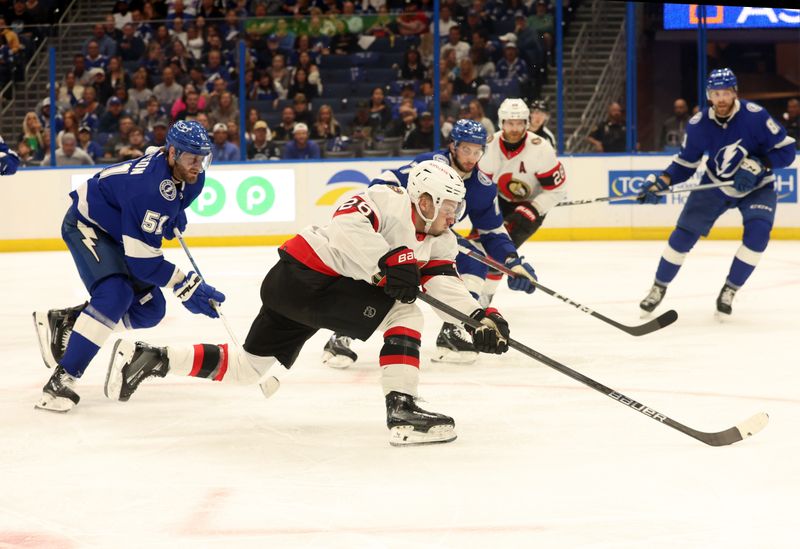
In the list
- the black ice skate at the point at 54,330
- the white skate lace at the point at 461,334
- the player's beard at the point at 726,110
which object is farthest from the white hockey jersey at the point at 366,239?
the player's beard at the point at 726,110

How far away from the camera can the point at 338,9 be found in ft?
34.9

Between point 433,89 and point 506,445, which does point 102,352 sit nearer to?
point 506,445

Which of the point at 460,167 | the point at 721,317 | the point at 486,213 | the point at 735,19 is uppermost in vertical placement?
the point at 735,19

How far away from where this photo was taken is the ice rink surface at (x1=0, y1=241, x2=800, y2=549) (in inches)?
91.4

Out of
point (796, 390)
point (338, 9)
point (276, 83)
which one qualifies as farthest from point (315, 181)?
point (796, 390)

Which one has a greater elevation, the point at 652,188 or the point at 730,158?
the point at 730,158

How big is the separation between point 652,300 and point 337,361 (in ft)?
6.04

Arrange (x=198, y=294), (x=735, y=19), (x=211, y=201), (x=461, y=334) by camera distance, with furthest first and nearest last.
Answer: (x=735, y=19) < (x=211, y=201) < (x=461, y=334) < (x=198, y=294)

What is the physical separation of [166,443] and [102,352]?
5.31 ft

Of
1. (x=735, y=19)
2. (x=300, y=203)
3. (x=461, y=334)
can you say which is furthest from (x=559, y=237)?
(x=461, y=334)

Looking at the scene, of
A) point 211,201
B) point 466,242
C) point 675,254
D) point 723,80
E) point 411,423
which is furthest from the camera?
point 211,201

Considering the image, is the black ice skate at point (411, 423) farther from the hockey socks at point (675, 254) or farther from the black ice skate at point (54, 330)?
the hockey socks at point (675, 254)

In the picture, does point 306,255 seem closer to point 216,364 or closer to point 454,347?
point 216,364

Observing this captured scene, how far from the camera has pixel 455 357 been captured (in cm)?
429
